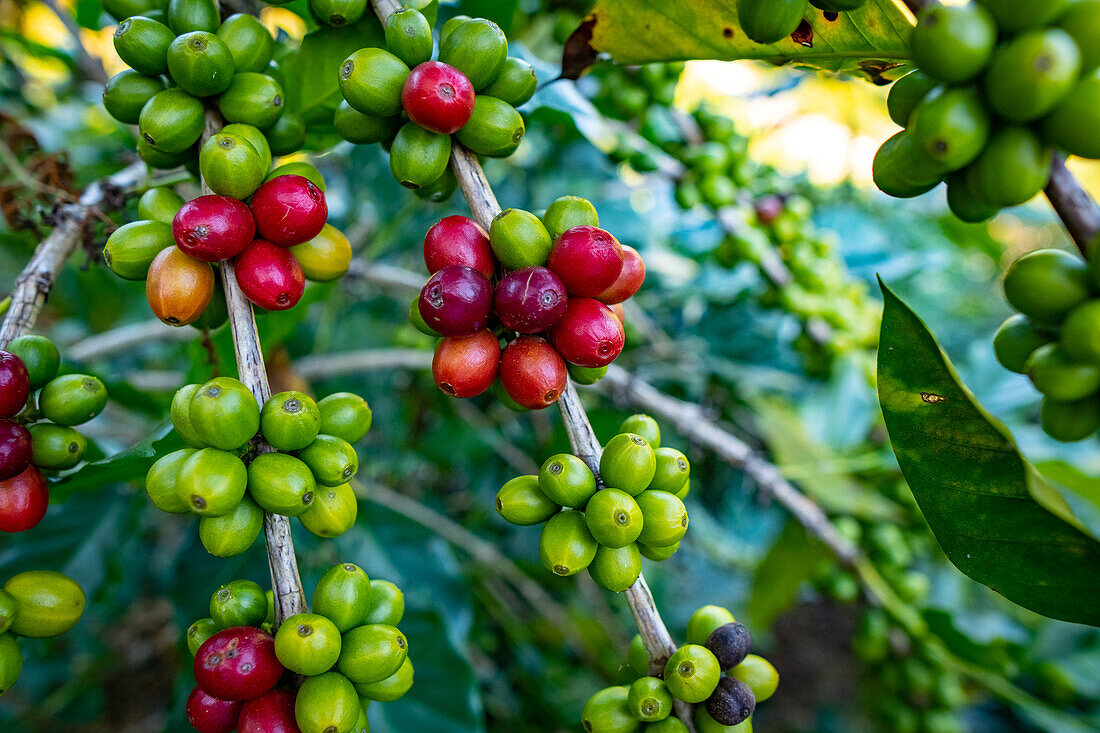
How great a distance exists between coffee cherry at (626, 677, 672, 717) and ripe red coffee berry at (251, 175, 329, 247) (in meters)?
0.84

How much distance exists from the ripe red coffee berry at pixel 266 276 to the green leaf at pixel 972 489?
2.86ft

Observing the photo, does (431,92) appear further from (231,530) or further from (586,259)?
(231,530)

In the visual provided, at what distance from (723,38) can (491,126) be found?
0.45 metres

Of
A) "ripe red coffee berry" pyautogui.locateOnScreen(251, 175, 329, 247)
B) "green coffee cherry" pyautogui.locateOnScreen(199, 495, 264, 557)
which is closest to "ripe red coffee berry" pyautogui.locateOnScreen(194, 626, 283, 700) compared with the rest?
"green coffee cherry" pyautogui.locateOnScreen(199, 495, 264, 557)

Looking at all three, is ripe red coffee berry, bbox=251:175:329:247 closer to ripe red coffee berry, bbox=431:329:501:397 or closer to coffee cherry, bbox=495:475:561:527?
ripe red coffee berry, bbox=431:329:501:397

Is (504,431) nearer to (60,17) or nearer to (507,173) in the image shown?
(507,173)

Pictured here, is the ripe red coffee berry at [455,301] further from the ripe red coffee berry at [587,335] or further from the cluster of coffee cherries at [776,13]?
the cluster of coffee cherries at [776,13]

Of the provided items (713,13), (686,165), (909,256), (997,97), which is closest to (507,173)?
(686,165)

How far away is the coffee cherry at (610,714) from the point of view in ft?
3.19

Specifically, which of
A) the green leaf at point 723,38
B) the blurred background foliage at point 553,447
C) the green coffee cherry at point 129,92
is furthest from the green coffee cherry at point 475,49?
the green coffee cherry at point 129,92

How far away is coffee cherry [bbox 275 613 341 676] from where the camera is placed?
2.76 ft

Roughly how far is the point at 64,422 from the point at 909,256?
2.92 metres

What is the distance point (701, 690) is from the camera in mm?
915

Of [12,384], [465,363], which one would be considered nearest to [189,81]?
[12,384]
